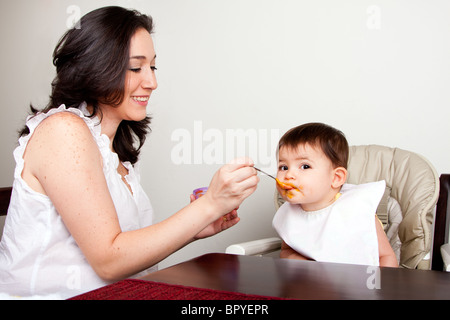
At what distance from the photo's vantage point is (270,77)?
241 cm

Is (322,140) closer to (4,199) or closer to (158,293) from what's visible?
(158,293)

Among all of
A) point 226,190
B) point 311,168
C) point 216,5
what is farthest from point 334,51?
point 226,190

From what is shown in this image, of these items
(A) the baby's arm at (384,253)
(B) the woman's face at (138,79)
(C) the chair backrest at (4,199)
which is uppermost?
(B) the woman's face at (138,79)

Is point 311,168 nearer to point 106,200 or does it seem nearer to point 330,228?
point 330,228

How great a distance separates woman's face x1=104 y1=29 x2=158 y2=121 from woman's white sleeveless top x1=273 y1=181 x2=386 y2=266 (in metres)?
0.70

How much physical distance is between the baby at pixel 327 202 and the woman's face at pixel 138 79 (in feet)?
1.62

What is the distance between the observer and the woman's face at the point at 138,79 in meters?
1.44

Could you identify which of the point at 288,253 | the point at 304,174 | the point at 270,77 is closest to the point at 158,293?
the point at 304,174

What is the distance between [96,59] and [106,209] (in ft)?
1.56

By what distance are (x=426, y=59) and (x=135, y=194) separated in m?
1.39

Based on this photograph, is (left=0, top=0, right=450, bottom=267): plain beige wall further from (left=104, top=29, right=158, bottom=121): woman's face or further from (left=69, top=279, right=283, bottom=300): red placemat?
(left=69, top=279, right=283, bottom=300): red placemat

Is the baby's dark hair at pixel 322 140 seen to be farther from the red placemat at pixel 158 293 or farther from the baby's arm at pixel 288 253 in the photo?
the red placemat at pixel 158 293

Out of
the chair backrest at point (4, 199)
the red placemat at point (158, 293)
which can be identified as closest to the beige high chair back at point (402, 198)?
the red placemat at point (158, 293)

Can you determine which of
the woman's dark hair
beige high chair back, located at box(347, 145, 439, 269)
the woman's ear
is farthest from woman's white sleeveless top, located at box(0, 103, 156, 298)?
beige high chair back, located at box(347, 145, 439, 269)
